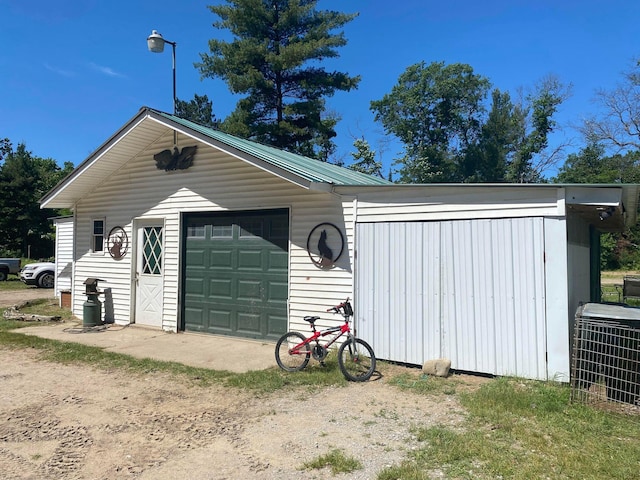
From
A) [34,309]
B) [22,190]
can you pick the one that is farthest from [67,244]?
[22,190]

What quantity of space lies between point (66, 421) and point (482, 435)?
12.7 ft

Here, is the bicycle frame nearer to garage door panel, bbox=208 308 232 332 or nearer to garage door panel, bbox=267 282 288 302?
garage door panel, bbox=267 282 288 302

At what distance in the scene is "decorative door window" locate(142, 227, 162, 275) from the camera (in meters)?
9.24

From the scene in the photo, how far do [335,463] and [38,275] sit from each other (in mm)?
19257

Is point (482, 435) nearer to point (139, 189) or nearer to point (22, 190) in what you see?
point (139, 189)

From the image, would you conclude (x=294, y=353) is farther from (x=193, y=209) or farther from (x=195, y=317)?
(x=193, y=209)

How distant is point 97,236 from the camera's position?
403 inches

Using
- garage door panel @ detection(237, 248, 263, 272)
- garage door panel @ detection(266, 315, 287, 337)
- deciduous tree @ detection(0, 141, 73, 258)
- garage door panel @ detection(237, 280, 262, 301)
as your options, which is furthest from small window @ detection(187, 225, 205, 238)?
deciduous tree @ detection(0, 141, 73, 258)

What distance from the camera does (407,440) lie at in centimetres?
385

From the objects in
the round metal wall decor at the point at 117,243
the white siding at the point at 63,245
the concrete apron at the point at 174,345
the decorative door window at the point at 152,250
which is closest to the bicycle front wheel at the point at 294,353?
the concrete apron at the point at 174,345

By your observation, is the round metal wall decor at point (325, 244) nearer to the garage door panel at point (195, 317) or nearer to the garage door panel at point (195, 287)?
the garage door panel at point (195, 287)

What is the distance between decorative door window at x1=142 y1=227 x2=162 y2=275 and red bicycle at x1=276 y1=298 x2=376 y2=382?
4346 millimetres

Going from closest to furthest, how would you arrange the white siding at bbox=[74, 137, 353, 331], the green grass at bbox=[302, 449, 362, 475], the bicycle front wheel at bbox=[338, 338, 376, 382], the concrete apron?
the green grass at bbox=[302, 449, 362, 475] → the bicycle front wheel at bbox=[338, 338, 376, 382] → the concrete apron → the white siding at bbox=[74, 137, 353, 331]

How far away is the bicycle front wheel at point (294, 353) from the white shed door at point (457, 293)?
97cm
